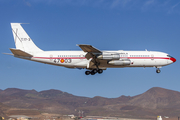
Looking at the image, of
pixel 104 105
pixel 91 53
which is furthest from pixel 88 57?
pixel 104 105

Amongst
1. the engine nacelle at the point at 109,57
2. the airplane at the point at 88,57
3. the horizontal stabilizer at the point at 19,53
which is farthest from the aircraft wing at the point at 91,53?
the horizontal stabilizer at the point at 19,53

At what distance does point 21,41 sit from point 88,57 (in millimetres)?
13460

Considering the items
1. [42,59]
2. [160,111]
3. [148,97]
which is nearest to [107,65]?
[42,59]

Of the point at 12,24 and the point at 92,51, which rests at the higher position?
the point at 12,24

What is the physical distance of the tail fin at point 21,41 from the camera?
5059 centimetres

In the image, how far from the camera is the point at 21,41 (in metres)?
50.9

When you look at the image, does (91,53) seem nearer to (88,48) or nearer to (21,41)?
(88,48)

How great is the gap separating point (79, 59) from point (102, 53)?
483 cm

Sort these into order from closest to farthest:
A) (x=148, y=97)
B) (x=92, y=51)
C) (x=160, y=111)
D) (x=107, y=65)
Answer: (x=92, y=51)
(x=107, y=65)
(x=160, y=111)
(x=148, y=97)

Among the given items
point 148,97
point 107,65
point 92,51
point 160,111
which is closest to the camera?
point 92,51

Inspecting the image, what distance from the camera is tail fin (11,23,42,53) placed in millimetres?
50594

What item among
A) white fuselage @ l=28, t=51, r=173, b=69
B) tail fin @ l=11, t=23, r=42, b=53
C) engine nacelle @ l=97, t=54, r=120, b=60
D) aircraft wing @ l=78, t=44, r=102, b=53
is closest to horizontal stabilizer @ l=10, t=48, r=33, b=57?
white fuselage @ l=28, t=51, r=173, b=69

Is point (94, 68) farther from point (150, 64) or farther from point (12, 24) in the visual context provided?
point (12, 24)

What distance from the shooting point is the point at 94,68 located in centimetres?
5041
